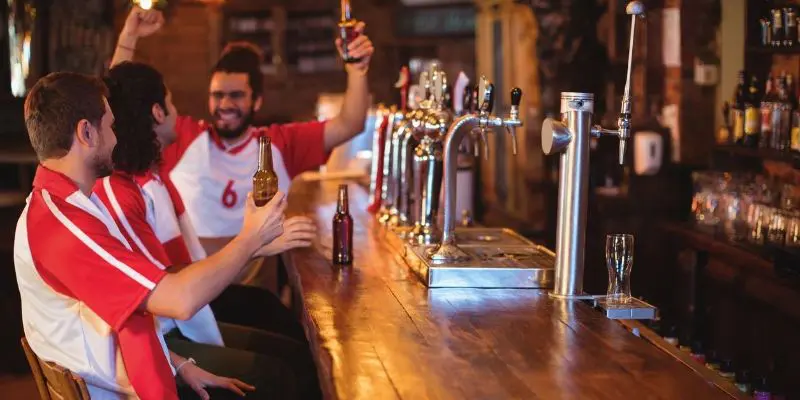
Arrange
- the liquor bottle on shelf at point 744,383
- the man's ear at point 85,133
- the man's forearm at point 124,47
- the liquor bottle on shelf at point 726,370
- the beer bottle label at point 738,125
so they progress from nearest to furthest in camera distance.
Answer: the man's ear at point 85,133
the liquor bottle on shelf at point 744,383
the liquor bottle on shelf at point 726,370
the man's forearm at point 124,47
the beer bottle label at point 738,125

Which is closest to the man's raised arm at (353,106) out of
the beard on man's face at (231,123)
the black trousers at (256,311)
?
the beard on man's face at (231,123)

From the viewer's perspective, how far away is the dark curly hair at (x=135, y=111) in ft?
9.68

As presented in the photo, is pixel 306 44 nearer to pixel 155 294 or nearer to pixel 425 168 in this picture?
pixel 425 168

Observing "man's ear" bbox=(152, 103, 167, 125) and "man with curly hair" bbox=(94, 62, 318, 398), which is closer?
"man with curly hair" bbox=(94, 62, 318, 398)

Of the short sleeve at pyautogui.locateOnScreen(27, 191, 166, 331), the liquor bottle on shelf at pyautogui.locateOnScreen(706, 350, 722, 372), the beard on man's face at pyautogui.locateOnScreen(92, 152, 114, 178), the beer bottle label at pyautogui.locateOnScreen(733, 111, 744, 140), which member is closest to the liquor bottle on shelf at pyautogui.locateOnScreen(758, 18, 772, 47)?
the beer bottle label at pyautogui.locateOnScreen(733, 111, 744, 140)

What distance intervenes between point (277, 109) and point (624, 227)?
5756 mm

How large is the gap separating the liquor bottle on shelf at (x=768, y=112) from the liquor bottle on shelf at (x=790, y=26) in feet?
0.85

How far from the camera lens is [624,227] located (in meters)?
5.91

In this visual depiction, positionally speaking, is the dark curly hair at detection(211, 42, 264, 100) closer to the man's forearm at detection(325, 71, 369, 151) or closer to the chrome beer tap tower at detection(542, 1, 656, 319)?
the man's forearm at detection(325, 71, 369, 151)

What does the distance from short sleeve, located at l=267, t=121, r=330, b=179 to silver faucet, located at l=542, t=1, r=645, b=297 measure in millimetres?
2026

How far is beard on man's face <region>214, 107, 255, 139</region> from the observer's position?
14.7ft

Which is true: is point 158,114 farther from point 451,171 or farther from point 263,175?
point 451,171

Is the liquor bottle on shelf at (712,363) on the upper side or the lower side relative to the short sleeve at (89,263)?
lower

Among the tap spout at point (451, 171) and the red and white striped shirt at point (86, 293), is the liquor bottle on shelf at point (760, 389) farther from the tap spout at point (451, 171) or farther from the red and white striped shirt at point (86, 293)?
the red and white striped shirt at point (86, 293)
